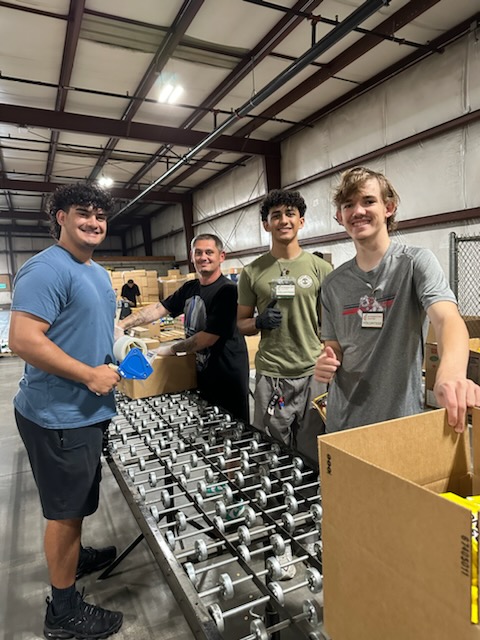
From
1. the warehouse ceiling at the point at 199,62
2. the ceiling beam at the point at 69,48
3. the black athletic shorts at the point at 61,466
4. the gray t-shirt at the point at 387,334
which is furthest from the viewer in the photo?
the warehouse ceiling at the point at 199,62

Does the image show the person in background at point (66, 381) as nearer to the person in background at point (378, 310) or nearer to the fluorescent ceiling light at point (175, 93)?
the person in background at point (378, 310)

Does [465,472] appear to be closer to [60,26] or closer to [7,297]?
[60,26]

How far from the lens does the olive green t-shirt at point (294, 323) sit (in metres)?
1.89

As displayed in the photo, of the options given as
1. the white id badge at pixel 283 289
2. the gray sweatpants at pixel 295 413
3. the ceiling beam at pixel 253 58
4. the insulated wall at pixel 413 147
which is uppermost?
the ceiling beam at pixel 253 58

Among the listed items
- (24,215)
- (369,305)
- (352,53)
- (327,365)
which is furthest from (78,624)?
(24,215)

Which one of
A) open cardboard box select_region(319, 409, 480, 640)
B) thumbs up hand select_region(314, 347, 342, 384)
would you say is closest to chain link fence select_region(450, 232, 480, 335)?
thumbs up hand select_region(314, 347, 342, 384)

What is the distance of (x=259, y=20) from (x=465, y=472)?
15.6ft

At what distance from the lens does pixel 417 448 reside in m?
0.73

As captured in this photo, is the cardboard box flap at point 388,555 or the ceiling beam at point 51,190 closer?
the cardboard box flap at point 388,555

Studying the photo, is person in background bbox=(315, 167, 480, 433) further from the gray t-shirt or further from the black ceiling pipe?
the black ceiling pipe

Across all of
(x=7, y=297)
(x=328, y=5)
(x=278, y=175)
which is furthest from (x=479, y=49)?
(x=7, y=297)

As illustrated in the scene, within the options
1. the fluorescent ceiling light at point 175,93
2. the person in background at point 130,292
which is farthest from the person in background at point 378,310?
the person in background at point 130,292

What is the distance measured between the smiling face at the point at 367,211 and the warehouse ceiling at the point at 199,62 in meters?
2.86

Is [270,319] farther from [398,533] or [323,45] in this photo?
[323,45]
